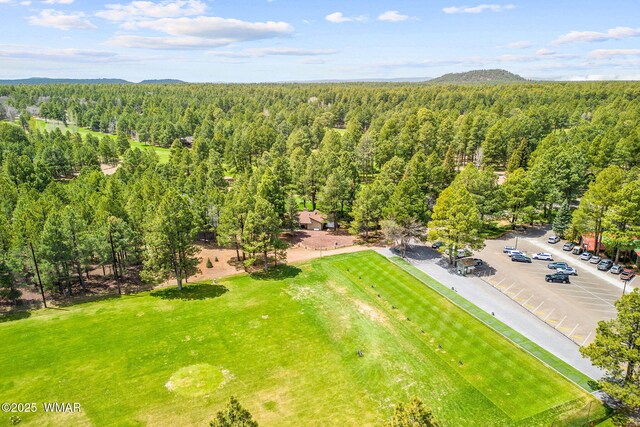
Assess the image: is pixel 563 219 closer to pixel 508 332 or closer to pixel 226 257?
pixel 508 332

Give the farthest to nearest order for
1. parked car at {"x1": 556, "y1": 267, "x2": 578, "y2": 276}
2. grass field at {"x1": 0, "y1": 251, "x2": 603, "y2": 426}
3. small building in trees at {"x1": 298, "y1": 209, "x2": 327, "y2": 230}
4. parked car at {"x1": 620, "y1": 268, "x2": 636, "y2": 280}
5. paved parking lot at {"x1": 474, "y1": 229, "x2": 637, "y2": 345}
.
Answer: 1. small building in trees at {"x1": 298, "y1": 209, "x2": 327, "y2": 230}
2. parked car at {"x1": 556, "y1": 267, "x2": 578, "y2": 276}
3. parked car at {"x1": 620, "y1": 268, "x2": 636, "y2": 280}
4. paved parking lot at {"x1": 474, "y1": 229, "x2": 637, "y2": 345}
5. grass field at {"x1": 0, "y1": 251, "x2": 603, "y2": 426}

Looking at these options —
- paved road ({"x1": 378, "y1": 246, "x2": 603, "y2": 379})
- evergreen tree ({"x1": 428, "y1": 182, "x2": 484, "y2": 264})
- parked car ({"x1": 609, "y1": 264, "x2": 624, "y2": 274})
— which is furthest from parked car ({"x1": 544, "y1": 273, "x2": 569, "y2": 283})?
evergreen tree ({"x1": 428, "y1": 182, "x2": 484, "y2": 264})

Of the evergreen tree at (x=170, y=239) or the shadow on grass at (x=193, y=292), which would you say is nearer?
the evergreen tree at (x=170, y=239)

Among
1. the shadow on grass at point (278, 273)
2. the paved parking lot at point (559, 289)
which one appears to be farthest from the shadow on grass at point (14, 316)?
the paved parking lot at point (559, 289)

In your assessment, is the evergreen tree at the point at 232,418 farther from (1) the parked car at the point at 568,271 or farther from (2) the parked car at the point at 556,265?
(2) the parked car at the point at 556,265

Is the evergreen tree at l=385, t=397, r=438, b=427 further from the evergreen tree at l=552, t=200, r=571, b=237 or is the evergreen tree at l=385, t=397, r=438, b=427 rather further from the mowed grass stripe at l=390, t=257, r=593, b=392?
the evergreen tree at l=552, t=200, r=571, b=237

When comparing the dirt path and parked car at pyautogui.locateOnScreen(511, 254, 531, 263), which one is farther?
parked car at pyautogui.locateOnScreen(511, 254, 531, 263)

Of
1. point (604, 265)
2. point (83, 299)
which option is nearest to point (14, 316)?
point (83, 299)

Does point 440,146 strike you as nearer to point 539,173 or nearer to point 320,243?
point 539,173
